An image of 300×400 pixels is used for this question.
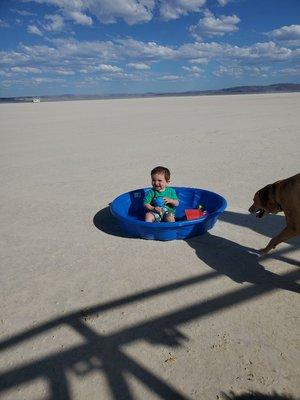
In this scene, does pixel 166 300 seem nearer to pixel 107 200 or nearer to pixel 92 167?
pixel 107 200

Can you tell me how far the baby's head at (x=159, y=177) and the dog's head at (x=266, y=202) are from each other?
1.52 meters

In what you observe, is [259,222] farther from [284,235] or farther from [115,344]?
[115,344]

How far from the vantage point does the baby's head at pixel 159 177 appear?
19.1ft

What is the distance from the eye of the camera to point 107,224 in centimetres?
618

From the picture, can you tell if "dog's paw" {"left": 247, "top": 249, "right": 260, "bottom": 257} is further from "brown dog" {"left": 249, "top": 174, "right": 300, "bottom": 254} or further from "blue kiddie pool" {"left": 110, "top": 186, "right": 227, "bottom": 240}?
"blue kiddie pool" {"left": 110, "top": 186, "right": 227, "bottom": 240}

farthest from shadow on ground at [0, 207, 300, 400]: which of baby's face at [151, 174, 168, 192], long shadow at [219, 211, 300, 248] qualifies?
baby's face at [151, 174, 168, 192]

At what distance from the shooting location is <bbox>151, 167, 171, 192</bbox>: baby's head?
5.81 meters

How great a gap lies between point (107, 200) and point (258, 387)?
5168 millimetres

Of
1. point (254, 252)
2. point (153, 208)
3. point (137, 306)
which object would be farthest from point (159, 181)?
point (137, 306)

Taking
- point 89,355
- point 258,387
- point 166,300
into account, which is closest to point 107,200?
point 166,300

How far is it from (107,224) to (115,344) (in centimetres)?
304

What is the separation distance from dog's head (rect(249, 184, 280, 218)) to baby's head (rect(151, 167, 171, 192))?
1.52 m

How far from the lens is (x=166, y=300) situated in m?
3.96

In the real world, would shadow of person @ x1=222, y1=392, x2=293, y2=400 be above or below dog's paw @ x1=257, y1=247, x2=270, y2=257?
below
